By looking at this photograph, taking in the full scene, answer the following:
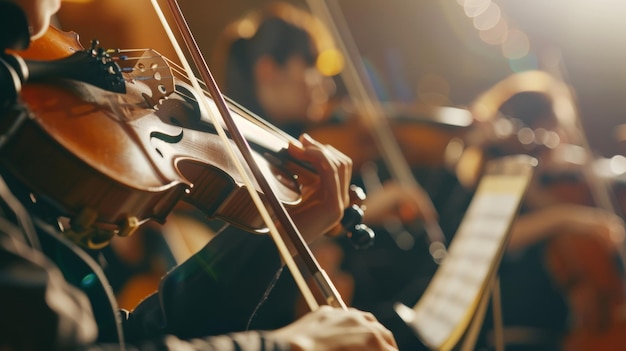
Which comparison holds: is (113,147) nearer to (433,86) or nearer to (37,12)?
(37,12)

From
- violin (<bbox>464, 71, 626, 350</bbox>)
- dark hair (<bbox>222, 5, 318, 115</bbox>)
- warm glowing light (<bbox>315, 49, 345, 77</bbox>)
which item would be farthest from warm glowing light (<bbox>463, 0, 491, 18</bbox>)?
dark hair (<bbox>222, 5, 318, 115</bbox>)

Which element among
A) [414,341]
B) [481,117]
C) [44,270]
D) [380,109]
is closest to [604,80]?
[481,117]

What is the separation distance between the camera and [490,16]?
2.95 metres

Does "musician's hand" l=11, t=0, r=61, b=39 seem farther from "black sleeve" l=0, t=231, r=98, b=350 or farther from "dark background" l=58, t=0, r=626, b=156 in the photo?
"dark background" l=58, t=0, r=626, b=156

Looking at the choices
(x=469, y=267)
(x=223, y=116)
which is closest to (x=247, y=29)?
(x=469, y=267)

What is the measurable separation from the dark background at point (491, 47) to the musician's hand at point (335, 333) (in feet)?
8.47

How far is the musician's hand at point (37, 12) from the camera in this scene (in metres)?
0.51

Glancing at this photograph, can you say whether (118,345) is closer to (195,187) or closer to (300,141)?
(195,187)

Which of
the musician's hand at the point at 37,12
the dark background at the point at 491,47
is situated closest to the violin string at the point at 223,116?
the musician's hand at the point at 37,12

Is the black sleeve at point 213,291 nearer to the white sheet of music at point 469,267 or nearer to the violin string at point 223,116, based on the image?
the violin string at point 223,116

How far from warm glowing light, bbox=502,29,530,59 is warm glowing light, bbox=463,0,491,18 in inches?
7.9

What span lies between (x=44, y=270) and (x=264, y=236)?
1.17 feet

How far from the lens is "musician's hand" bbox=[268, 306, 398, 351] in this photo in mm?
511

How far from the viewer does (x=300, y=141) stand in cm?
80
